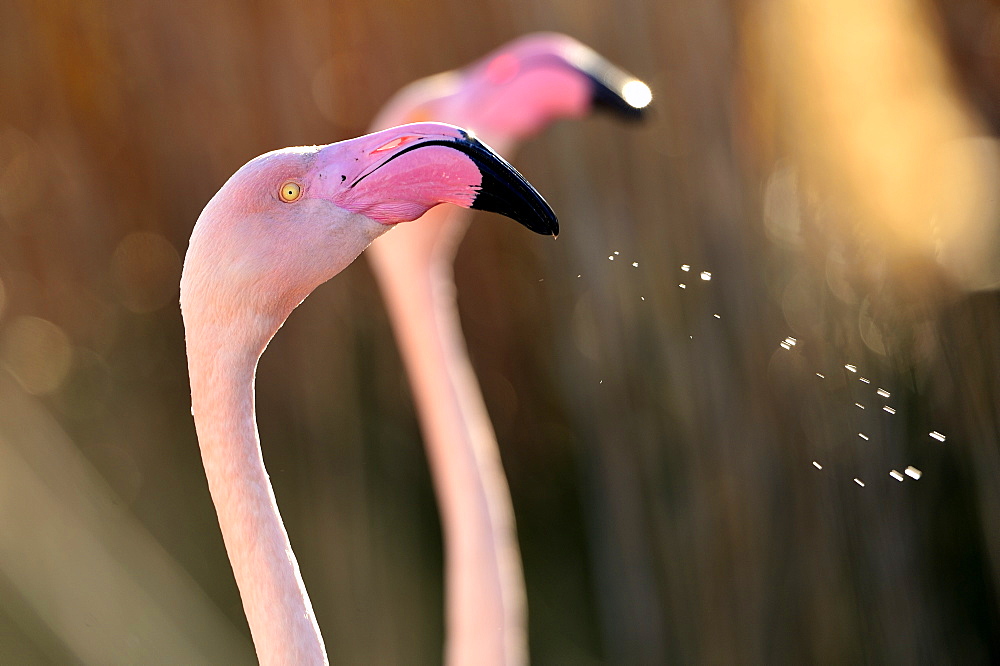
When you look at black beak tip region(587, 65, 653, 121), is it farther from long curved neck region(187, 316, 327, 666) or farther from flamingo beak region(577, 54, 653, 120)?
long curved neck region(187, 316, 327, 666)

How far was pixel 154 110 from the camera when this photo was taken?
13.3 ft

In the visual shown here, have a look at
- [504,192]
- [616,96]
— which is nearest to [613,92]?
[616,96]

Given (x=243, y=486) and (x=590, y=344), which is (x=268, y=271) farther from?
(x=590, y=344)

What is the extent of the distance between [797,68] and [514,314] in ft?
5.92

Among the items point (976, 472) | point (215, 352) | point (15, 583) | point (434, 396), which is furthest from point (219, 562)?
point (215, 352)

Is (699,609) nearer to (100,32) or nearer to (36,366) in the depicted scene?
(36,366)

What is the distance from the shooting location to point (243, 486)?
1.25 meters

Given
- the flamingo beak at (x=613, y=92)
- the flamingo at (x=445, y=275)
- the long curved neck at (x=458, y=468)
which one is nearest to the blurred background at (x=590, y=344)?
the flamingo beak at (x=613, y=92)

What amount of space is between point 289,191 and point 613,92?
50.5 inches

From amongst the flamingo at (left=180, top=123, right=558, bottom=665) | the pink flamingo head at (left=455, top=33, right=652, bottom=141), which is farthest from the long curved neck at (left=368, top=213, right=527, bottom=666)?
the flamingo at (left=180, top=123, right=558, bottom=665)

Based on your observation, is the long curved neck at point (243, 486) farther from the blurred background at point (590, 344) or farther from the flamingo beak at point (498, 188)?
the blurred background at point (590, 344)

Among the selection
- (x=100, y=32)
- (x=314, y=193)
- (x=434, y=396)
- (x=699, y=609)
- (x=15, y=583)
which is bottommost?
(x=699, y=609)

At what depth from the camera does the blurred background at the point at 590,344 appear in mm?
2885

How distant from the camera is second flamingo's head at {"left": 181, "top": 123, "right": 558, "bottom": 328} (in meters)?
1.24
